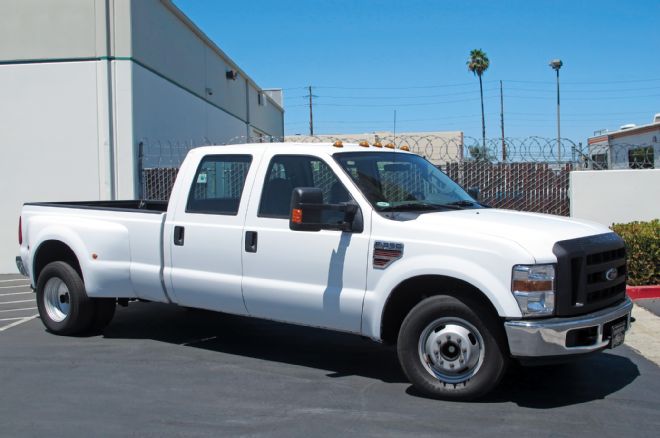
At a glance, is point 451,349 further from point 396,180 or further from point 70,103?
point 70,103

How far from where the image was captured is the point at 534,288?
511cm

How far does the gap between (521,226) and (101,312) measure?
4.88 m

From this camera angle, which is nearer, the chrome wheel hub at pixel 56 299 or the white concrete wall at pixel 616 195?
the chrome wheel hub at pixel 56 299

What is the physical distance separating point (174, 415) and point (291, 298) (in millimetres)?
1450

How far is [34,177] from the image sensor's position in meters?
14.0

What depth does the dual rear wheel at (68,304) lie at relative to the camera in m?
7.87

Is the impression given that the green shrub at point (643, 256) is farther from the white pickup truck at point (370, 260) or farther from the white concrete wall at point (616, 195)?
the white pickup truck at point (370, 260)

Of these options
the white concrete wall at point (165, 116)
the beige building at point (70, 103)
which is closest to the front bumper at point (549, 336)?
the white concrete wall at point (165, 116)

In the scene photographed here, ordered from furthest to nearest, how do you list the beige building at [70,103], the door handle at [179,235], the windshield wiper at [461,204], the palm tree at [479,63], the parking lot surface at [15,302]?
the palm tree at [479,63]
the beige building at [70,103]
the parking lot surface at [15,302]
the door handle at [179,235]
the windshield wiper at [461,204]

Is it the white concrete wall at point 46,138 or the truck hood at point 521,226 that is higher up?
the white concrete wall at point 46,138

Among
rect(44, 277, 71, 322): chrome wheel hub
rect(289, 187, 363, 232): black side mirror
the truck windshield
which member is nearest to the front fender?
rect(289, 187, 363, 232): black side mirror

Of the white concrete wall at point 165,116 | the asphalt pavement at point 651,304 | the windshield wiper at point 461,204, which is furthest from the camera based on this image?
the white concrete wall at point 165,116

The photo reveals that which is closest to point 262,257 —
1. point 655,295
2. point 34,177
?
point 655,295

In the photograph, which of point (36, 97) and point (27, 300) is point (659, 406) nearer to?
point (27, 300)
